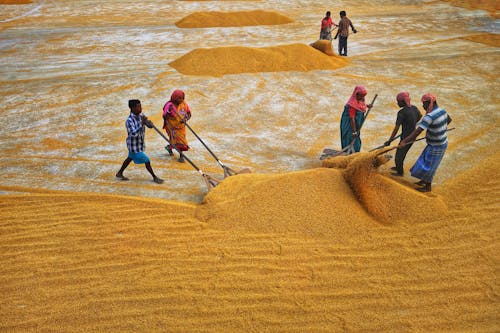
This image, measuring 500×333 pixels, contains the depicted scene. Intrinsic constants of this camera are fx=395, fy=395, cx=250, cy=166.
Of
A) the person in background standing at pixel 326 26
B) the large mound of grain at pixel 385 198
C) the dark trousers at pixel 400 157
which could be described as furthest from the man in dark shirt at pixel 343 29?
the large mound of grain at pixel 385 198

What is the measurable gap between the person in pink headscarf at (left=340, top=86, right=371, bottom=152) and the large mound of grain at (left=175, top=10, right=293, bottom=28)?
40.9 feet

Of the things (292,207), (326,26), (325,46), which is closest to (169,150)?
(292,207)

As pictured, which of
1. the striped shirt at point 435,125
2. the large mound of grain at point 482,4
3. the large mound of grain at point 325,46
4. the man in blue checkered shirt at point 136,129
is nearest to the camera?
the striped shirt at point 435,125

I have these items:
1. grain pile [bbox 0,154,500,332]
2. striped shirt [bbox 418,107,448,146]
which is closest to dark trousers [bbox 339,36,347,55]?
striped shirt [bbox 418,107,448,146]

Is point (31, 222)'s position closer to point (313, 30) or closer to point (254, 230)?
point (254, 230)

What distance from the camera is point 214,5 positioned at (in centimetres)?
2219

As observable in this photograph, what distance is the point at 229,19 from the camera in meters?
17.5

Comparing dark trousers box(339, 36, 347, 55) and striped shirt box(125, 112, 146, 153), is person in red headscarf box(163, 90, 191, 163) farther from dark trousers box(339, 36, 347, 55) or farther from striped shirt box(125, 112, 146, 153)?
dark trousers box(339, 36, 347, 55)

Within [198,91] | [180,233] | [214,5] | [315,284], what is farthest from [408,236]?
[214,5]

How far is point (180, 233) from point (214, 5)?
20.2 metres

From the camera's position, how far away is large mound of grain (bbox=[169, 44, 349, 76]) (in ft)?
36.5

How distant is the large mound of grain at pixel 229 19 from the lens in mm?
17219

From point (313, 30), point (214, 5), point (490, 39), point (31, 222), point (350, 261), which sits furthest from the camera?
point (214, 5)

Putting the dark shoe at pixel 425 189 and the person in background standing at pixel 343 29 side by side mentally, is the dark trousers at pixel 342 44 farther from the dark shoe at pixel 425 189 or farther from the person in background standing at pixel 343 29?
the dark shoe at pixel 425 189
